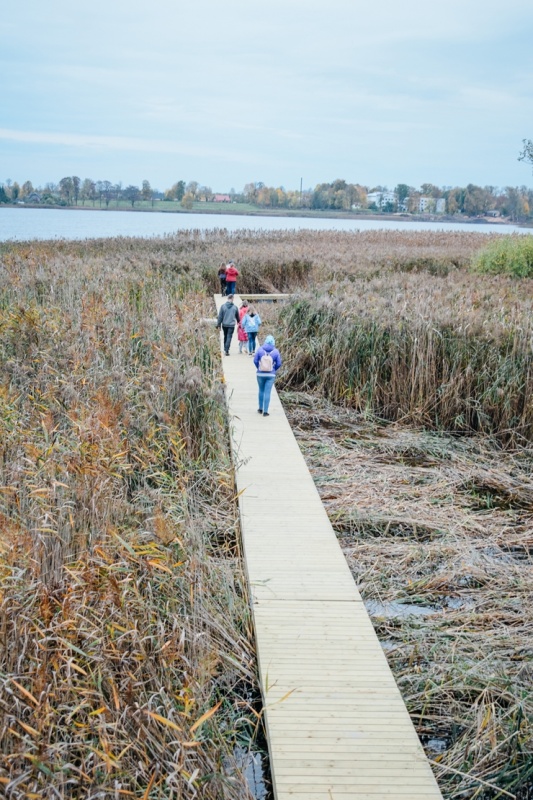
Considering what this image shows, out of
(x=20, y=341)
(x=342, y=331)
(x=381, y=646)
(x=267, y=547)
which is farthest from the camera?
(x=342, y=331)

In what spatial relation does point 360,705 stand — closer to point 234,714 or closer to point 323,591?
point 234,714

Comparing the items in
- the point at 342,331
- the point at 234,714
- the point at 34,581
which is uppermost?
the point at 342,331

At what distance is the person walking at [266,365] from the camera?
9133 mm

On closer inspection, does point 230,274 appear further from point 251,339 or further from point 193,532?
point 193,532

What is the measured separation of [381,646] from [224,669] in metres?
1.02

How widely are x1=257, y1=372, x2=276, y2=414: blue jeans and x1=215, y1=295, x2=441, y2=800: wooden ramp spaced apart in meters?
2.34

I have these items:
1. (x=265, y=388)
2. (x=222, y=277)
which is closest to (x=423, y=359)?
(x=265, y=388)

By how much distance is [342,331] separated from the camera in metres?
10.7

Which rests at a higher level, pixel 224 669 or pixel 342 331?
pixel 342 331

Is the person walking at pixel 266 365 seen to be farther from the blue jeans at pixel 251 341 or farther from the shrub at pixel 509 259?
the shrub at pixel 509 259

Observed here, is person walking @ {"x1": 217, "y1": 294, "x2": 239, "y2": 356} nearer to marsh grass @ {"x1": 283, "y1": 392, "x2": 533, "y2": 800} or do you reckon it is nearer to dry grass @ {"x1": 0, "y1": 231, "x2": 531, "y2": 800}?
dry grass @ {"x1": 0, "y1": 231, "x2": 531, "y2": 800}

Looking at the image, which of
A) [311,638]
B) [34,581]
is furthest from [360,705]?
[34,581]

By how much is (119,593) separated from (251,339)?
9052 mm

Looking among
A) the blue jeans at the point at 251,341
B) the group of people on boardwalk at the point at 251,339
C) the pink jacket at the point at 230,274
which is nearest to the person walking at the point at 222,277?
the pink jacket at the point at 230,274
